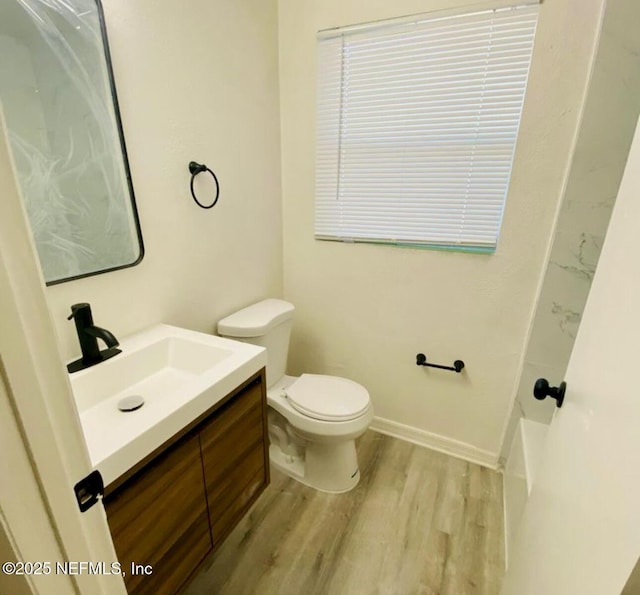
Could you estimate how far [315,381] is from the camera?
1.77m

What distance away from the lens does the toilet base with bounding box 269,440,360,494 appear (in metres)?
1.67

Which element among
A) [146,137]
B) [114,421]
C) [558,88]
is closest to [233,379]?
[114,421]

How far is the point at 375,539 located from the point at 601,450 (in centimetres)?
121

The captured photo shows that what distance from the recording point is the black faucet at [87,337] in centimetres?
103

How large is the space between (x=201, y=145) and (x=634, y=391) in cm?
154

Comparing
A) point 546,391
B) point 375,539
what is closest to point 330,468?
point 375,539

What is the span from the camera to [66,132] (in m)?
1.01

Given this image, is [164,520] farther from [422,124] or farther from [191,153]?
[422,124]

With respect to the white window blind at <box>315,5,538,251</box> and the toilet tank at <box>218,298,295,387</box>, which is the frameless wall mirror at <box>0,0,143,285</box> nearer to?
the toilet tank at <box>218,298,295,387</box>

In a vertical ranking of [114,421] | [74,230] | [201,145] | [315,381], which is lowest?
[315,381]

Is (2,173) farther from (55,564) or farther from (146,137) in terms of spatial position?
(146,137)

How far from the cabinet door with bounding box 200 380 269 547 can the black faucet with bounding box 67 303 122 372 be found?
409 millimetres

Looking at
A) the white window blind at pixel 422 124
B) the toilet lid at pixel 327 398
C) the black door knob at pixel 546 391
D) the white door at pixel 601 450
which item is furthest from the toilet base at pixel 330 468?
the white window blind at pixel 422 124

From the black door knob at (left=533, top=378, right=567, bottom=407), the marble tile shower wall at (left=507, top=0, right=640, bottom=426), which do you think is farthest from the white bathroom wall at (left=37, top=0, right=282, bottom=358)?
the marble tile shower wall at (left=507, top=0, right=640, bottom=426)
